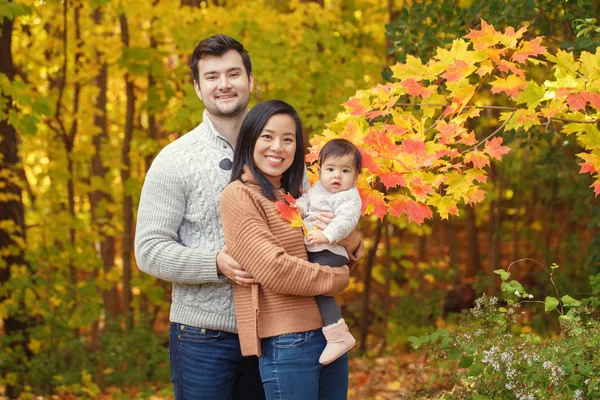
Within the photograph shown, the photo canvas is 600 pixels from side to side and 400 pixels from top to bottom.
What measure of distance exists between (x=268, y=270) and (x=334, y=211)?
1.00 ft

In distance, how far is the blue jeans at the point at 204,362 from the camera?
245 cm

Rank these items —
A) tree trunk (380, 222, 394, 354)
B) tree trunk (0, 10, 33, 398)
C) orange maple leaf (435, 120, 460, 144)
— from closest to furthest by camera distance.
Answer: orange maple leaf (435, 120, 460, 144) → tree trunk (0, 10, 33, 398) → tree trunk (380, 222, 394, 354)

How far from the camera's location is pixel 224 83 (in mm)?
2490

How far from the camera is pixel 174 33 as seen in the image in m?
6.41

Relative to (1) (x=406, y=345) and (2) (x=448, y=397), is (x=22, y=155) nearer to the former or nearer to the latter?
(1) (x=406, y=345)

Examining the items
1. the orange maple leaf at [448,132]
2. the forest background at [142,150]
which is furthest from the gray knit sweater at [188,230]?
the forest background at [142,150]

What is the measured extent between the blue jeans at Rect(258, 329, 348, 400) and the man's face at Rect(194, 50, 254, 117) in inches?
31.2

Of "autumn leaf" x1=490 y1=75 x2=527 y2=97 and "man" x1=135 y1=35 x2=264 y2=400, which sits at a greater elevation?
"autumn leaf" x1=490 y1=75 x2=527 y2=97

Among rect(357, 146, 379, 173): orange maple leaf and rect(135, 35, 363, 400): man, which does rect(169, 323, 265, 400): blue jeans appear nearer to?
rect(135, 35, 363, 400): man

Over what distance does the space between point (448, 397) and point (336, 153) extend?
1293 millimetres

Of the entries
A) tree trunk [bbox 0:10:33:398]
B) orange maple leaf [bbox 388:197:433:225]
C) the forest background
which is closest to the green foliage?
orange maple leaf [bbox 388:197:433:225]

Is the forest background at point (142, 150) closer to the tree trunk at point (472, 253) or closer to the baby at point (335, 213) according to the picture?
the tree trunk at point (472, 253)

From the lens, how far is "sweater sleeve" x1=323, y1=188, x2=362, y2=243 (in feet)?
7.44

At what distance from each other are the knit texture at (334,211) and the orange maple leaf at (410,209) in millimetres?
501
